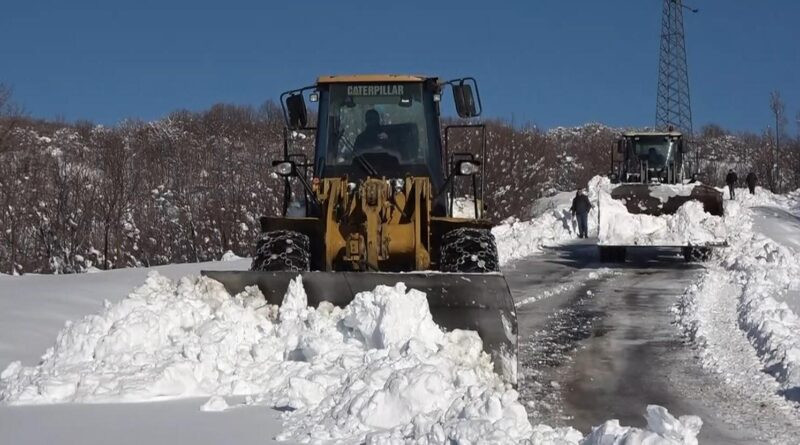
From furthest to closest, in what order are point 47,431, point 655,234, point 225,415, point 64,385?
point 655,234, point 64,385, point 225,415, point 47,431

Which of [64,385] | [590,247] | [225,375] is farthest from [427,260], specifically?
[590,247]

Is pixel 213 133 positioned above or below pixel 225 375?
above

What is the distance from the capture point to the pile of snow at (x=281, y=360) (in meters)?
5.72

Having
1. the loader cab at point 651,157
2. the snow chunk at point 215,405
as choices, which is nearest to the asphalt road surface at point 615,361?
the snow chunk at point 215,405

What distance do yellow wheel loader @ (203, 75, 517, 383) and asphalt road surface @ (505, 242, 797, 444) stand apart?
764 millimetres

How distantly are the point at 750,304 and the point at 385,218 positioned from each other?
18.7 feet

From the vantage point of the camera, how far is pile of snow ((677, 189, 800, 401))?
9.03m

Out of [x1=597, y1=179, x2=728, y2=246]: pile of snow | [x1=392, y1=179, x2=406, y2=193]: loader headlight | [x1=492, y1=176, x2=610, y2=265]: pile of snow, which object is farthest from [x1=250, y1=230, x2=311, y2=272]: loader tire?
[x1=492, y1=176, x2=610, y2=265]: pile of snow

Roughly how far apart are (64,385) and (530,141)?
5187 cm

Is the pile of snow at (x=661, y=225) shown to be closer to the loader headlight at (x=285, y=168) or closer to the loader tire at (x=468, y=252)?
the loader tire at (x=468, y=252)

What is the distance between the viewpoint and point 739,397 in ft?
25.3

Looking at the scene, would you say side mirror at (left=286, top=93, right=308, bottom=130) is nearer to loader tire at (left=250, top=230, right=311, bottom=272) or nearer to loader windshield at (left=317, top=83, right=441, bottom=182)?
loader windshield at (left=317, top=83, right=441, bottom=182)

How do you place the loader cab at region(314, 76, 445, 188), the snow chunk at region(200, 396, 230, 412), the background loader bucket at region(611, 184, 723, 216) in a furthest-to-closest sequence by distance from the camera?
the background loader bucket at region(611, 184, 723, 216)
the loader cab at region(314, 76, 445, 188)
the snow chunk at region(200, 396, 230, 412)

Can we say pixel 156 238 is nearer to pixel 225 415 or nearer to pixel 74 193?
pixel 74 193
